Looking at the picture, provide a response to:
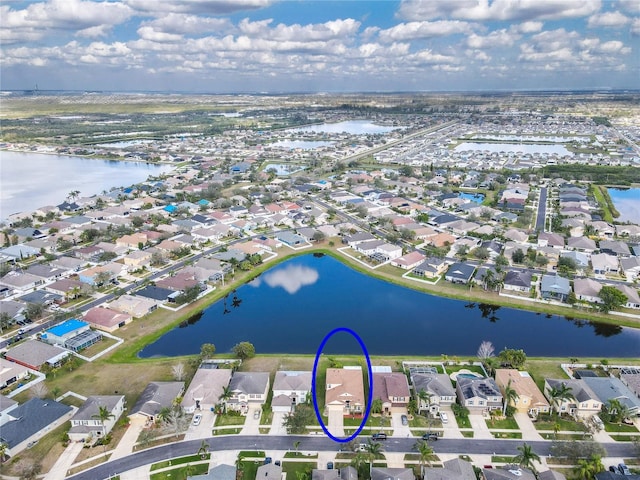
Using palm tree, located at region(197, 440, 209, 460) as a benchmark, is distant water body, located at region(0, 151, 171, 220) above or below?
below

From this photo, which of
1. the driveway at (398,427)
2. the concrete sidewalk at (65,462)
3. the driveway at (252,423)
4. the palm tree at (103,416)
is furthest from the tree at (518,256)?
the concrete sidewalk at (65,462)

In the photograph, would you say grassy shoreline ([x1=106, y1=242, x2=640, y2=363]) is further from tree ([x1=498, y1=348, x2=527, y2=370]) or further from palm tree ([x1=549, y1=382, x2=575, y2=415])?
palm tree ([x1=549, y1=382, x2=575, y2=415])

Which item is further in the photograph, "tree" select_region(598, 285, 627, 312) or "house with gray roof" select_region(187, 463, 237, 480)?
"tree" select_region(598, 285, 627, 312)

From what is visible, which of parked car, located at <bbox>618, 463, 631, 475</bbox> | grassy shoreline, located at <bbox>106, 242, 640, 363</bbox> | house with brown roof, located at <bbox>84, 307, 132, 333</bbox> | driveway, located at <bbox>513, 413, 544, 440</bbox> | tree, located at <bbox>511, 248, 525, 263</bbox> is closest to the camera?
parked car, located at <bbox>618, 463, 631, 475</bbox>

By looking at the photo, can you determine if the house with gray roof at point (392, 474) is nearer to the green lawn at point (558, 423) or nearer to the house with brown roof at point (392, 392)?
the house with brown roof at point (392, 392)

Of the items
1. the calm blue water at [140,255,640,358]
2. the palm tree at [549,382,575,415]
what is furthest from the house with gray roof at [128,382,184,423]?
the palm tree at [549,382,575,415]

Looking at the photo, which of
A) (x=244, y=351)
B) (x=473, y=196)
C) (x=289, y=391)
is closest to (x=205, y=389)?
(x=244, y=351)

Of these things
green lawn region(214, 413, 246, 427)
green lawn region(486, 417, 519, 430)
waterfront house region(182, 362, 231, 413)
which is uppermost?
waterfront house region(182, 362, 231, 413)
